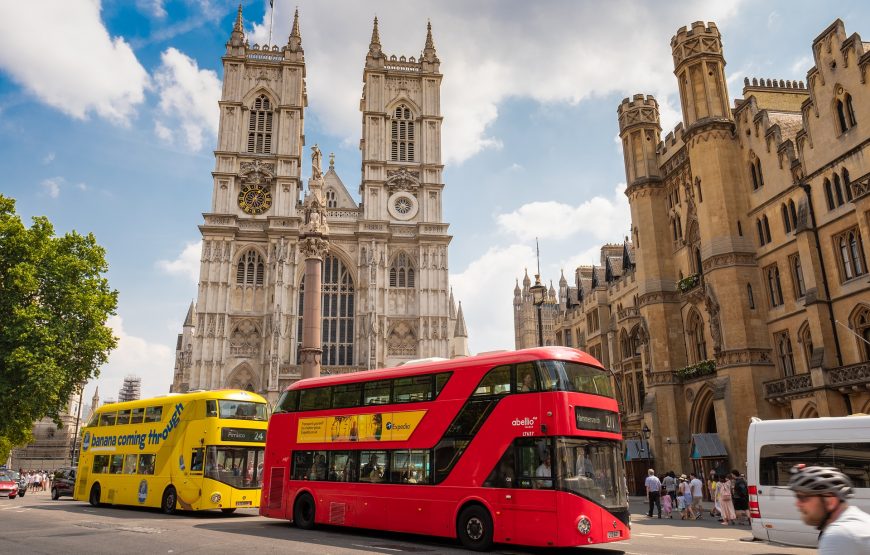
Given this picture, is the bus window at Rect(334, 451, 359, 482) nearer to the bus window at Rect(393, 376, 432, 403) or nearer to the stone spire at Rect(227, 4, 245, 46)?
the bus window at Rect(393, 376, 432, 403)

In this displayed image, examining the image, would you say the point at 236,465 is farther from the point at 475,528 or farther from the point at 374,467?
the point at 475,528

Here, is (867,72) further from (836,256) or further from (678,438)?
(678,438)

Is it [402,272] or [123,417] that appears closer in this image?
[123,417]

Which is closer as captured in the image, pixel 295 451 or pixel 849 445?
pixel 849 445

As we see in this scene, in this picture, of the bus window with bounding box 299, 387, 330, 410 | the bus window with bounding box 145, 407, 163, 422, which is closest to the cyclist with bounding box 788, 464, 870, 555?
the bus window with bounding box 299, 387, 330, 410

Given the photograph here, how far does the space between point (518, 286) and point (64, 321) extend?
71836mm

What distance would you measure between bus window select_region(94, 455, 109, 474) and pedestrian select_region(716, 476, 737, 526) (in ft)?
64.4

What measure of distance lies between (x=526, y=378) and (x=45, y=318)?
25893mm

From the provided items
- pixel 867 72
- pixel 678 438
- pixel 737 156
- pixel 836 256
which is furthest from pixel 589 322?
pixel 867 72

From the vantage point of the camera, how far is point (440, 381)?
43.6 ft

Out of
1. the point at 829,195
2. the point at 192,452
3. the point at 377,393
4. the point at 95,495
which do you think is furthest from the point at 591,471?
the point at 95,495

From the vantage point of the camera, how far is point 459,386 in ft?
42.4

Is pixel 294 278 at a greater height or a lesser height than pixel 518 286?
lesser

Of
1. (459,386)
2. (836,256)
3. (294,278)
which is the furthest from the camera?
(294,278)
